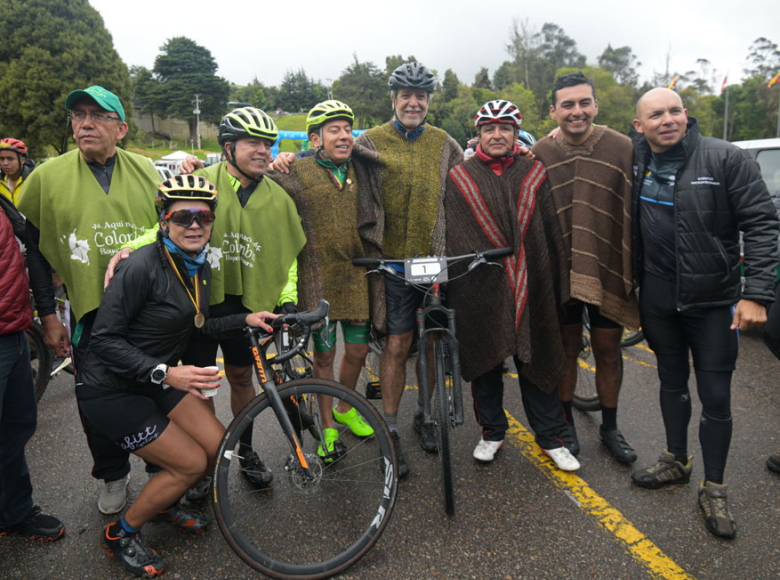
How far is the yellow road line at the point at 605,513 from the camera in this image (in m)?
2.50

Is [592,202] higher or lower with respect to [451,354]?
higher

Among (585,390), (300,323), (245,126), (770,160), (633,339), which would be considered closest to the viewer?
(300,323)

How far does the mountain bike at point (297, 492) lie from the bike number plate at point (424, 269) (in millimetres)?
643

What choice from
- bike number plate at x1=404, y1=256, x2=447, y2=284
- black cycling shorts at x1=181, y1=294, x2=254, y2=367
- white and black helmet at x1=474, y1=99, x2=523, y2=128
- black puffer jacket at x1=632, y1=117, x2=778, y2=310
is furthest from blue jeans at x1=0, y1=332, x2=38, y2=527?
black puffer jacket at x1=632, y1=117, x2=778, y2=310

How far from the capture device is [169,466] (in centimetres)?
257

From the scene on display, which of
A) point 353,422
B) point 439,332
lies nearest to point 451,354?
point 439,332

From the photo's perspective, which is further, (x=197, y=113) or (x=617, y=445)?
(x=197, y=113)

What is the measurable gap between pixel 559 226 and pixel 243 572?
2.73 metres

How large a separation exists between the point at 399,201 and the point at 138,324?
1824 mm

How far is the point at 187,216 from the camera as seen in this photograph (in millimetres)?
2559

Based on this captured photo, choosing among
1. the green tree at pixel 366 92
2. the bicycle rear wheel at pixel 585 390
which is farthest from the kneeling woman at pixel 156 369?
the green tree at pixel 366 92

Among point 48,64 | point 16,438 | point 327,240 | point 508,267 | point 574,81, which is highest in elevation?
point 48,64

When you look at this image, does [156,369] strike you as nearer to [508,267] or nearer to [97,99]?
[97,99]

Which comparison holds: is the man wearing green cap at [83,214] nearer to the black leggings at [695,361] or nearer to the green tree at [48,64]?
the black leggings at [695,361]
